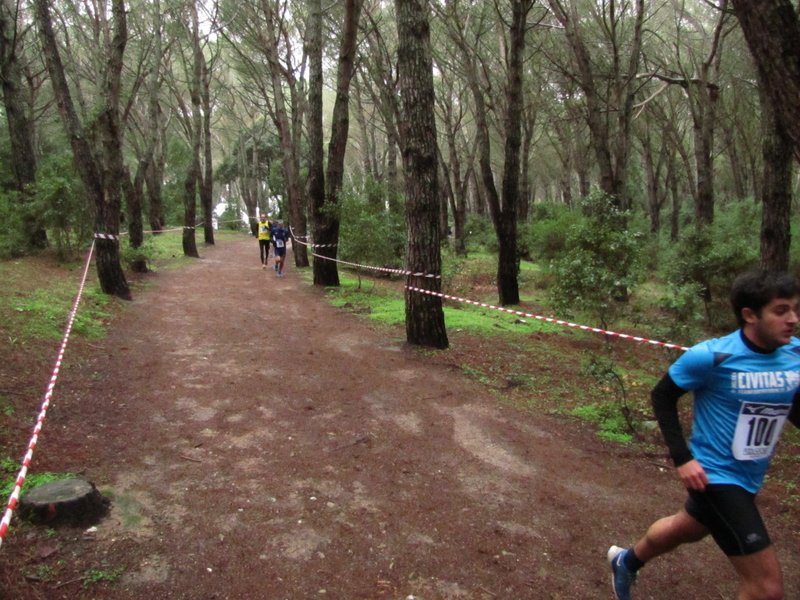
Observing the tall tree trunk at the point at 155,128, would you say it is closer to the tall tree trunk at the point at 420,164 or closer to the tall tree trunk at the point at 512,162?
the tall tree trunk at the point at 512,162

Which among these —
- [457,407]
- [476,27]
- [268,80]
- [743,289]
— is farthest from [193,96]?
[743,289]

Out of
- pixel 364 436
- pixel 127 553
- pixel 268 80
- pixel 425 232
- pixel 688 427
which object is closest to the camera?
pixel 127 553

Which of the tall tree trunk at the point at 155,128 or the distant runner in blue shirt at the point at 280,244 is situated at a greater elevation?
the tall tree trunk at the point at 155,128

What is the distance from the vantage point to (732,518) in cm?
242

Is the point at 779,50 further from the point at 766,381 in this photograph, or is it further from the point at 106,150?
the point at 106,150

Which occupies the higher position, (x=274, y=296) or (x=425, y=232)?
(x=425, y=232)

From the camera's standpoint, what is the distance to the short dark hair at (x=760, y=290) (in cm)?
242

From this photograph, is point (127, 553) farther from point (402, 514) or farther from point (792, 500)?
point (792, 500)

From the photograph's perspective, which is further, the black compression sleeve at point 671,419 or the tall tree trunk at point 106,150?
the tall tree trunk at point 106,150

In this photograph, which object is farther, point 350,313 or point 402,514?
point 350,313

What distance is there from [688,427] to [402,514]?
3407 millimetres

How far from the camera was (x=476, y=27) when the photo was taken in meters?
18.7

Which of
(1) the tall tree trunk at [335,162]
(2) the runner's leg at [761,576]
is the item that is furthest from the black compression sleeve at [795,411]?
(1) the tall tree trunk at [335,162]

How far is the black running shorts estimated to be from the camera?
7.77 ft
